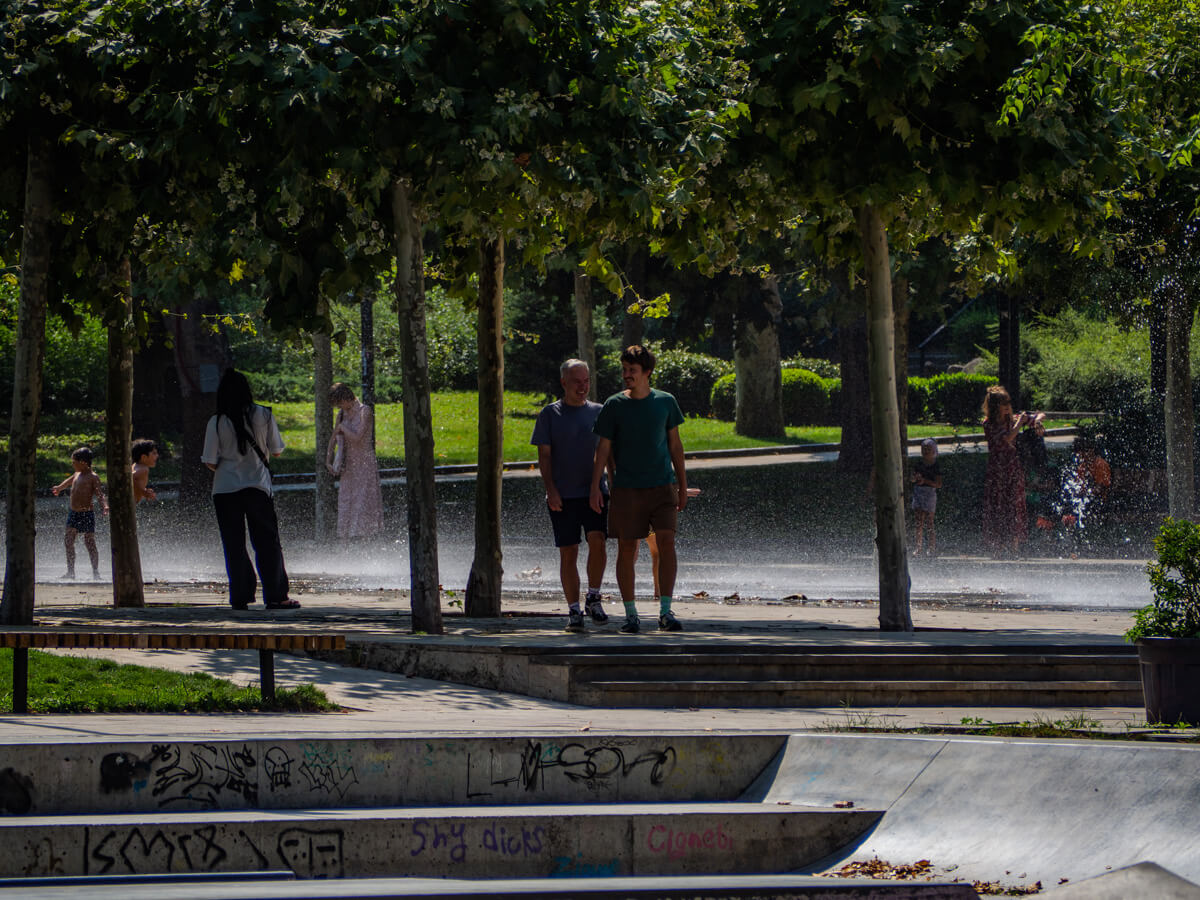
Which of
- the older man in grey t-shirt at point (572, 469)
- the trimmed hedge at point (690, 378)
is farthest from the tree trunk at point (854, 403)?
the older man in grey t-shirt at point (572, 469)

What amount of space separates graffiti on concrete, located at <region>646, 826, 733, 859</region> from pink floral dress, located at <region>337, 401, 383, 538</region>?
1327cm

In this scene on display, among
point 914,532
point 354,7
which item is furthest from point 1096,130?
point 914,532

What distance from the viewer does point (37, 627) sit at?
11266 millimetres

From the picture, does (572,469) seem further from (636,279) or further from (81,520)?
(636,279)

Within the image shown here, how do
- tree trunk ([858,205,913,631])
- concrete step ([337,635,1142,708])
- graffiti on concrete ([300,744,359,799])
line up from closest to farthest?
graffiti on concrete ([300,744,359,799]) < concrete step ([337,635,1142,708]) < tree trunk ([858,205,913,631])

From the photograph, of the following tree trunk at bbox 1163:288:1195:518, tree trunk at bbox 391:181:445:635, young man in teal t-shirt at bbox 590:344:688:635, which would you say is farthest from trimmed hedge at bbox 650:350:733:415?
young man in teal t-shirt at bbox 590:344:688:635

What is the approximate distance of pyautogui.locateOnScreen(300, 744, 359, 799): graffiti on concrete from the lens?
6.69 meters

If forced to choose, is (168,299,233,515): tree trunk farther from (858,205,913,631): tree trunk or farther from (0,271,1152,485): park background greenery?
(858,205,913,631): tree trunk

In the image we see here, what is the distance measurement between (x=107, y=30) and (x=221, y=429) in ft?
10.1

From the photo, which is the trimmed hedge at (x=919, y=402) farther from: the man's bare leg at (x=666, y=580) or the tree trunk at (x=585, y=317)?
the man's bare leg at (x=666, y=580)

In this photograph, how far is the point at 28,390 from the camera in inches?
466

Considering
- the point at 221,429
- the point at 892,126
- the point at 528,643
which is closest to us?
the point at 528,643

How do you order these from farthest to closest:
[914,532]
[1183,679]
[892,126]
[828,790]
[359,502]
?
[914,532] < [359,502] < [892,126] < [1183,679] < [828,790]

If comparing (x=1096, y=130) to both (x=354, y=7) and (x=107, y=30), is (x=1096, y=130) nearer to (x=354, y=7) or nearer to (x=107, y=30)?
(x=354, y=7)
